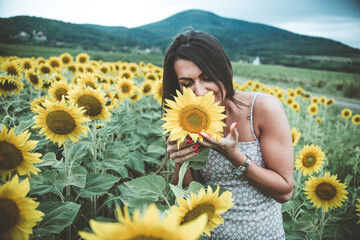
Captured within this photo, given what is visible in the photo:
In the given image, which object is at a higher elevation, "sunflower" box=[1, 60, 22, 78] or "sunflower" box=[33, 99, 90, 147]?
"sunflower" box=[1, 60, 22, 78]

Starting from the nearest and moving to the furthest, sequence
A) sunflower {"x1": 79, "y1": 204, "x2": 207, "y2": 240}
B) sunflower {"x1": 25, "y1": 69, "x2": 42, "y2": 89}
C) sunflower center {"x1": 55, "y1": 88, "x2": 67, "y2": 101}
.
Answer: sunflower {"x1": 79, "y1": 204, "x2": 207, "y2": 240} < sunflower center {"x1": 55, "y1": 88, "x2": 67, "y2": 101} < sunflower {"x1": 25, "y1": 69, "x2": 42, "y2": 89}

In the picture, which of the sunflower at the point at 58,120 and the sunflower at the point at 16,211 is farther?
the sunflower at the point at 58,120

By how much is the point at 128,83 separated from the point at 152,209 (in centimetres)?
372

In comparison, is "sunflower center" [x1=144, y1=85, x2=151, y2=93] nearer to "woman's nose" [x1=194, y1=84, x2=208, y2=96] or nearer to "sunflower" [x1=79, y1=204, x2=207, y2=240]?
"woman's nose" [x1=194, y1=84, x2=208, y2=96]

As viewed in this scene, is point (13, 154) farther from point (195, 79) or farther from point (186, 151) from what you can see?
point (195, 79)

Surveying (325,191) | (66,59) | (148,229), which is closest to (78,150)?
(148,229)

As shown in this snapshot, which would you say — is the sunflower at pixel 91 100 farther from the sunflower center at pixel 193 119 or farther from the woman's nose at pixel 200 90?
the sunflower center at pixel 193 119

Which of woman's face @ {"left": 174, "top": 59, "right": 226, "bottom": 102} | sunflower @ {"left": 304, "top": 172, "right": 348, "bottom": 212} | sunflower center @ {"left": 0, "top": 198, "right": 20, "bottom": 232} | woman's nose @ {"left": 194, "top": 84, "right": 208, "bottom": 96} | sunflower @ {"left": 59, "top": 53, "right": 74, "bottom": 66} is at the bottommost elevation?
sunflower @ {"left": 304, "top": 172, "right": 348, "bottom": 212}

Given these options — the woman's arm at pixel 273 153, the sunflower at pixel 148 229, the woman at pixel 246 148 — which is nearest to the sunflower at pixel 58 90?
the woman at pixel 246 148

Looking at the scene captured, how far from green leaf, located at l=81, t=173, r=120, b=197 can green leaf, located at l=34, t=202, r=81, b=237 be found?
1.37ft

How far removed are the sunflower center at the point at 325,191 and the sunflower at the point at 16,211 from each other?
2.20m

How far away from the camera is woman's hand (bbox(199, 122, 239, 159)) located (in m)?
1.26

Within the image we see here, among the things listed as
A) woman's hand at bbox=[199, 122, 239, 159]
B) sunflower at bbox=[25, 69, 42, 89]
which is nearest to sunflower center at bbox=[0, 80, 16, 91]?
sunflower at bbox=[25, 69, 42, 89]

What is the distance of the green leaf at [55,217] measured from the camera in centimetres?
113
